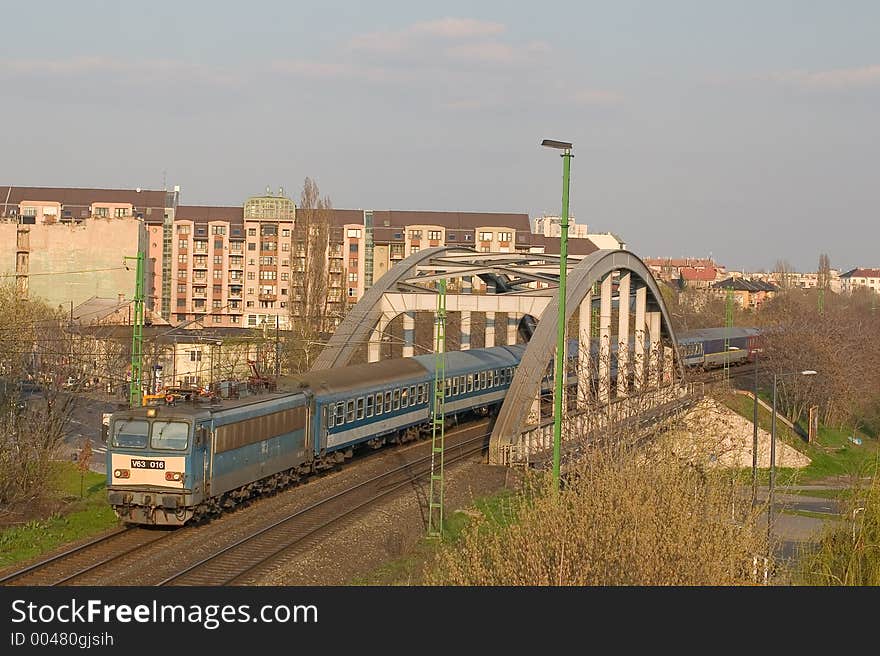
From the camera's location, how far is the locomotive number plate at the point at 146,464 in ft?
75.4

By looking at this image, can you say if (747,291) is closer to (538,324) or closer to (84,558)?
(538,324)

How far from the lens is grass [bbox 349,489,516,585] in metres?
20.5

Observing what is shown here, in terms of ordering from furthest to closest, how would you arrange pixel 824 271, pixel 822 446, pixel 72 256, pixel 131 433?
1. pixel 824 271
2. pixel 72 256
3. pixel 822 446
4. pixel 131 433

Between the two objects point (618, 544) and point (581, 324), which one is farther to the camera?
point (581, 324)

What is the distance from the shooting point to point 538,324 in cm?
3784

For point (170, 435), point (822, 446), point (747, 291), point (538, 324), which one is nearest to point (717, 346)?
point (822, 446)

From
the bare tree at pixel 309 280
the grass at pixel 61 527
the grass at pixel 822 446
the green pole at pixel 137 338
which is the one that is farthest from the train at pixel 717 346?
the grass at pixel 61 527

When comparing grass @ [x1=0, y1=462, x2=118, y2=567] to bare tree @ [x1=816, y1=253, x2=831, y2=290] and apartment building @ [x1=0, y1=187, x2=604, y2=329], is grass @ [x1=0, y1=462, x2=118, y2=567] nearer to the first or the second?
apartment building @ [x1=0, y1=187, x2=604, y2=329]

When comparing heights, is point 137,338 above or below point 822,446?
above

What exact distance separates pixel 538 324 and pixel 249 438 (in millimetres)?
14891

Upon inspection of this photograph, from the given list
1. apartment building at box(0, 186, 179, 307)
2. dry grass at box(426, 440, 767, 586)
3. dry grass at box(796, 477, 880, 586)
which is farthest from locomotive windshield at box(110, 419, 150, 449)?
apartment building at box(0, 186, 179, 307)

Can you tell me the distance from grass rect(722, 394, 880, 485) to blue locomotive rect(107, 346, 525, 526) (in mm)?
25202

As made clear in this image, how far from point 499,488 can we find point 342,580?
11038 millimetres

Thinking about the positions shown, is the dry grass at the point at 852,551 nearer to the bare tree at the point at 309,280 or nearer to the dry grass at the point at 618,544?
the dry grass at the point at 618,544
